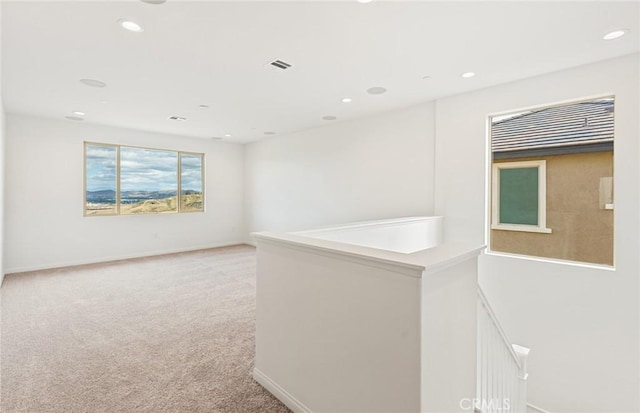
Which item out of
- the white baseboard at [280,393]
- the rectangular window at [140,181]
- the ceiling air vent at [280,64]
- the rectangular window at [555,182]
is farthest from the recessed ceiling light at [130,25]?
the rectangular window at [140,181]

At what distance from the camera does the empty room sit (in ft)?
5.48

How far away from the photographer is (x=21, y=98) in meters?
4.19

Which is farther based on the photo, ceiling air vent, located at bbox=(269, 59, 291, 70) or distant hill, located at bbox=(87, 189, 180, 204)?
distant hill, located at bbox=(87, 189, 180, 204)

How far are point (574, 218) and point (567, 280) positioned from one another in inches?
29.8

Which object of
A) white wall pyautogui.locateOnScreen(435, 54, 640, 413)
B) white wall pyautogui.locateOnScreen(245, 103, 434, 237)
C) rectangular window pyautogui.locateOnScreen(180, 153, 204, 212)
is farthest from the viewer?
rectangular window pyautogui.locateOnScreen(180, 153, 204, 212)

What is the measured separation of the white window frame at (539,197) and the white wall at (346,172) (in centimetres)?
83

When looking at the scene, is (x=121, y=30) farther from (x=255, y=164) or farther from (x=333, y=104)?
(x=255, y=164)

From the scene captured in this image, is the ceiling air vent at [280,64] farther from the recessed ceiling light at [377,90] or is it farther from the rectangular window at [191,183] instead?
the rectangular window at [191,183]

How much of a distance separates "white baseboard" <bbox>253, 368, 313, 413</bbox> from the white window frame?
11.1 ft

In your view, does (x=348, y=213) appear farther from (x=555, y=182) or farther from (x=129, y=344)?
(x=129, y=344)

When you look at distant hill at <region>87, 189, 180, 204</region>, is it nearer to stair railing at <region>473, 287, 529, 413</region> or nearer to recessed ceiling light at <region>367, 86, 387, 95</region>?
recessed ceiling light at <region>367, 86, 387, 95</region>

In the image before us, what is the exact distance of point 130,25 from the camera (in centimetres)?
240

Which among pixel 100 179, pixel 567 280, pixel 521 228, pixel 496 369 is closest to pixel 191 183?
pixel 100 179

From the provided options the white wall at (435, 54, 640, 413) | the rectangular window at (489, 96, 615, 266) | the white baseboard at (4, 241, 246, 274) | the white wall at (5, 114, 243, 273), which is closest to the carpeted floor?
the white baseboard at (4, 241, 246, 274)
